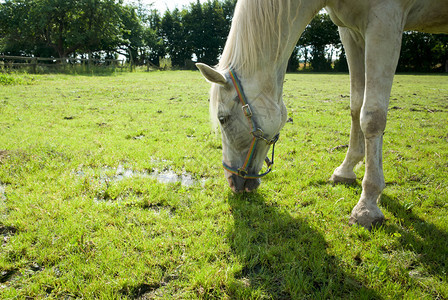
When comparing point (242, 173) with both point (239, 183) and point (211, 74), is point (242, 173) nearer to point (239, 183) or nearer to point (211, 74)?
point (239, 183)

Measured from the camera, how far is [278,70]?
8.07 feet

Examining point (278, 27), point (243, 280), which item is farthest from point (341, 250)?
point (278, 27)

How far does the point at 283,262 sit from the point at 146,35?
47115mm

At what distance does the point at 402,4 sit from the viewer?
2207mm

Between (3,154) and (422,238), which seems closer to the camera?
(422,238)

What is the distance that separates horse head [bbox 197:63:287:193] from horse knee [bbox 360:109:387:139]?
2.41 ft

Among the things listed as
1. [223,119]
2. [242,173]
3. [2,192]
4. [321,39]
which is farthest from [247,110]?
[321,39]

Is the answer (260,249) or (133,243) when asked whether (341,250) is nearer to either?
(260,249)

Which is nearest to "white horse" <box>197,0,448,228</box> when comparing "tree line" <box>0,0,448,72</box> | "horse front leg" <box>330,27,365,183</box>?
"horse front leg" <box>330,27,365,183</box>

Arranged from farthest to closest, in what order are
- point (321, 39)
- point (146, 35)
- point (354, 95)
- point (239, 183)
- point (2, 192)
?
point (146, 35) < point (321, 39) < point (354, 95) < point (2, 192) < point (239, 183)

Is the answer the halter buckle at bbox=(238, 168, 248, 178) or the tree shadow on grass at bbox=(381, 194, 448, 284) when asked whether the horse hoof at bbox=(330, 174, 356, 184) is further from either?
the halter buckle at bbox=(238, 168, 248, 178)

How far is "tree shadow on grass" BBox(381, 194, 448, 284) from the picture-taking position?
189cm

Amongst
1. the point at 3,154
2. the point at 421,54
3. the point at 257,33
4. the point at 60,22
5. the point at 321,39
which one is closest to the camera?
the point at 257,33

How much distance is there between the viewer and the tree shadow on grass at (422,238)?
1.89 m
